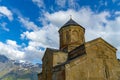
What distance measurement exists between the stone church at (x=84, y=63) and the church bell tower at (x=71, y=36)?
53cm

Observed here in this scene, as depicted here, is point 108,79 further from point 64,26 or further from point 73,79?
point 64,26

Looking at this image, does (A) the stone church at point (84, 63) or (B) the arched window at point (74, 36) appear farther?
(B) the arched window at point (74, 36)

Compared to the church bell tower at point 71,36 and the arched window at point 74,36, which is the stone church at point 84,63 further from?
the arched window at point 74,36

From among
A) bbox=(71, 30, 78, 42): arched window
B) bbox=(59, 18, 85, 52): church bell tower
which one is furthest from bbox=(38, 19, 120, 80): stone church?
bbox=(71, 30, 78, 42): arched window

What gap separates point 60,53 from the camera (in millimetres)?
27531

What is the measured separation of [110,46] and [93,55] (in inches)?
131

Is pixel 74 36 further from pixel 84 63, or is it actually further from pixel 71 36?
pixel 84 63

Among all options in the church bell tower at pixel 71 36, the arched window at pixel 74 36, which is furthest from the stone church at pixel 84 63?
the arched window at pixel 74 36

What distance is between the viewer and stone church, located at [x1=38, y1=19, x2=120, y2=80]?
76.0 ft

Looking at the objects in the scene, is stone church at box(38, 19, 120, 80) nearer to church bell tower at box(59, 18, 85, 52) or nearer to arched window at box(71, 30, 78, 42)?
church bell tower at box(59, 18, 85, 52)

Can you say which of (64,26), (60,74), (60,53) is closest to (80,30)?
(64,26)

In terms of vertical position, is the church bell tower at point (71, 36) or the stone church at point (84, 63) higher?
the church bell tower at point (71, 36)

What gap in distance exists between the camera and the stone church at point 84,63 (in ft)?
76.0

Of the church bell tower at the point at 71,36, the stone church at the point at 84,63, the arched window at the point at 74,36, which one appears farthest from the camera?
the arched window at the point at 74,36
